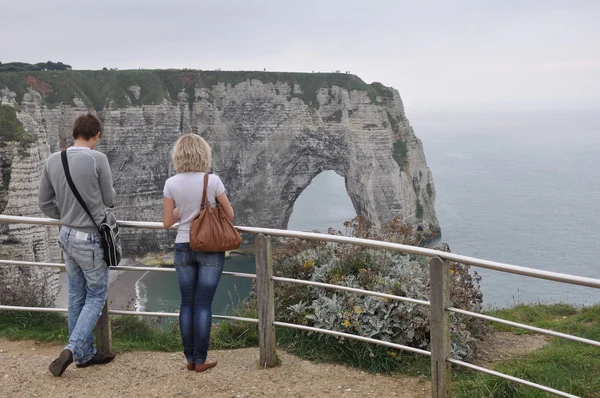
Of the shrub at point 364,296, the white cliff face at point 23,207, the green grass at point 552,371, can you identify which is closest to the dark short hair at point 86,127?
the shrub at point 364,296

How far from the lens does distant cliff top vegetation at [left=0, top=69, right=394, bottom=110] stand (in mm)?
60406

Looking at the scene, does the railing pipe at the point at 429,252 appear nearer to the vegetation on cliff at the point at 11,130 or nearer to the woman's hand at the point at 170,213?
the woman's hand at the point at 170,213

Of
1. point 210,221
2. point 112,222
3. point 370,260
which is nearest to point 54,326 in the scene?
point 112,222

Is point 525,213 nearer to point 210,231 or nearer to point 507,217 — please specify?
point 507,217

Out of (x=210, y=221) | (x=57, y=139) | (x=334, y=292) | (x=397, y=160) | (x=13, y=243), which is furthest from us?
(x=397, y=160)

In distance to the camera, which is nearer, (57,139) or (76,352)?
(76,352)

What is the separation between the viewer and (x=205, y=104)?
68125mm

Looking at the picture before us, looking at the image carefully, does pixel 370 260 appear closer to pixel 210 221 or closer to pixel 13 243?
pixel 210 221

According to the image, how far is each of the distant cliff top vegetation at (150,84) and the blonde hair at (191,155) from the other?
5830cm

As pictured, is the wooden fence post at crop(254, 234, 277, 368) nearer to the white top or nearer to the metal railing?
the metal railing

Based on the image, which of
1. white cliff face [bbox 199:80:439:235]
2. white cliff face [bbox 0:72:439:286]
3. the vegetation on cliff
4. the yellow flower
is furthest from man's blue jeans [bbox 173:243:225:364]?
white cliff face [bbox 199:80:439:235]

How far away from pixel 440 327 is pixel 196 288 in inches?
88.1

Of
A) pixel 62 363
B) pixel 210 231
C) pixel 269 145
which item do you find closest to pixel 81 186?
pixel 210 231

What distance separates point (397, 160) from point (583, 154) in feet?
313
